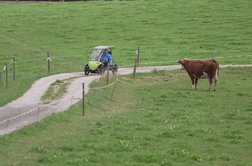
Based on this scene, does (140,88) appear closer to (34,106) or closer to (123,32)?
(34,106)

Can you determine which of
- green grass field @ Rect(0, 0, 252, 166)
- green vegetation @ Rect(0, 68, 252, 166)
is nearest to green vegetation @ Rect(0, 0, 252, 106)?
green grass field @ Rect(0, 0, 252, 166)

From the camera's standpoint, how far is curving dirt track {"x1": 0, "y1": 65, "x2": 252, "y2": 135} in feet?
46.3

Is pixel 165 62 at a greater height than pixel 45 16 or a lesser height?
lesser

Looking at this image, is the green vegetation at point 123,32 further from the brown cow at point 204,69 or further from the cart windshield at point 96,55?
the brown cow at point 204,69

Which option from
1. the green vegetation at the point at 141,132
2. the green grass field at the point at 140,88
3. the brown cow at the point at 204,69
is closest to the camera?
the green vegetation at the point at 141,132

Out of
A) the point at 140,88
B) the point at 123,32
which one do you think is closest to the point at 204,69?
the point at 140,88

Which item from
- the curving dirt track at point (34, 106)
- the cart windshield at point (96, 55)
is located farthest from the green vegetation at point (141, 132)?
the cart windshield at point (96, 55)

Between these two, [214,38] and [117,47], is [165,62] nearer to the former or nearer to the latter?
[117,47]

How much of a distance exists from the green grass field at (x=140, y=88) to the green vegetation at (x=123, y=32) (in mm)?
109

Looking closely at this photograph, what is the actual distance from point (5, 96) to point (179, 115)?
29.3ft

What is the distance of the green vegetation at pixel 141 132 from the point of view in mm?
11148

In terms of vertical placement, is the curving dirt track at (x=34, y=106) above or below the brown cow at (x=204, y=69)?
below

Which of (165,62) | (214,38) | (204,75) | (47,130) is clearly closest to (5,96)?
(47,130)

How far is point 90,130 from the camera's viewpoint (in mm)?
13930
